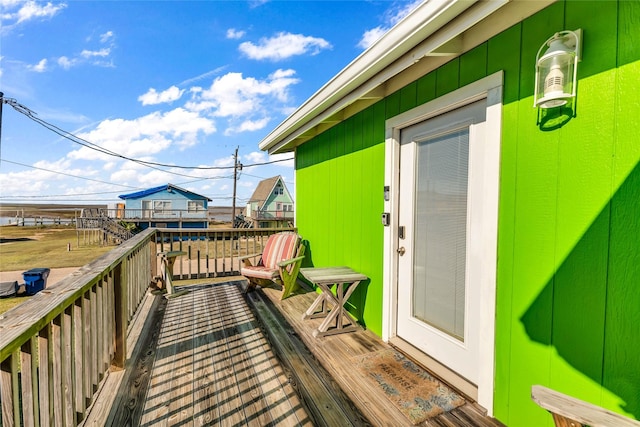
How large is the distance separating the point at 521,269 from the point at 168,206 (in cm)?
2416

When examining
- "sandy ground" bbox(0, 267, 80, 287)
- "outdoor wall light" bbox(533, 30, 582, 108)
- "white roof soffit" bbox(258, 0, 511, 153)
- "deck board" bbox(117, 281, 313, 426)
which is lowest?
"sandy ground" bbox(0, 267, 80, 287)

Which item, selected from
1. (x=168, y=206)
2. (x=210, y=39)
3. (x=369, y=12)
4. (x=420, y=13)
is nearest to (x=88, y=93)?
(x=210, y=39)

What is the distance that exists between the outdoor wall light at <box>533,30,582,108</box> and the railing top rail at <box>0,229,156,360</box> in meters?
2.24

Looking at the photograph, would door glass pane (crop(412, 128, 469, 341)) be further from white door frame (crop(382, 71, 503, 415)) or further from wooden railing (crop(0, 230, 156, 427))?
wooden railing (crop(0, 230, 156, 427))

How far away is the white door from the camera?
1893 mm

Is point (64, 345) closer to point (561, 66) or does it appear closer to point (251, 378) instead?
point (251, 378)

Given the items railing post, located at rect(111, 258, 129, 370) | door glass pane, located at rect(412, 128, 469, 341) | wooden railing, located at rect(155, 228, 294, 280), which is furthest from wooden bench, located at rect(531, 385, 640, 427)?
wooden railing, located at rect(155, 228, 294, 280)

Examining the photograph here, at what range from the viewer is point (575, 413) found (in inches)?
34.6

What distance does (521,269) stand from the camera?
62.9 inches

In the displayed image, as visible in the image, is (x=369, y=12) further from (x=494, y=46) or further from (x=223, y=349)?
(x=223, y=349)

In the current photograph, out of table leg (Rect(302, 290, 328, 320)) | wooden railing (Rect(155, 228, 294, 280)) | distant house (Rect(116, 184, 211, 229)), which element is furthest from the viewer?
distant house (Rect(116, 184, 211, 229))

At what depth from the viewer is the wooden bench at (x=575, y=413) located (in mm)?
839

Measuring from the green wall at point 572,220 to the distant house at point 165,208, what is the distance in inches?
865

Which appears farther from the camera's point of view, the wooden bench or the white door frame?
the white door frame
